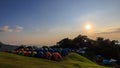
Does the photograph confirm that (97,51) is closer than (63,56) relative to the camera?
No

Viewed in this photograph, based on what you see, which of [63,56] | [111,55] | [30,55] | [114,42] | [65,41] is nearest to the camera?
[30,55]

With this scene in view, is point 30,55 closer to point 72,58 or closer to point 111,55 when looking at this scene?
point 72,58

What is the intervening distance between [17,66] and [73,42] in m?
79.3

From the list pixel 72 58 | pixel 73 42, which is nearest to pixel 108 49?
pixel 73 42

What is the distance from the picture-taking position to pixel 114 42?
10025 centimetres

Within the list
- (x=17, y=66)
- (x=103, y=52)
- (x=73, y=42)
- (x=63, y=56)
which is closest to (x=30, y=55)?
(x=63, y=56)

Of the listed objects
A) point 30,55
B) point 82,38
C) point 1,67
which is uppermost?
point 82,38

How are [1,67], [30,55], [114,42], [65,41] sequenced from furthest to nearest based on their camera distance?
[65,41] < [114,42] < [30,55] < [1,67]

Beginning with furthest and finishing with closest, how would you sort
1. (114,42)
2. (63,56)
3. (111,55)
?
(114,42)
(111,55)
(63,56)

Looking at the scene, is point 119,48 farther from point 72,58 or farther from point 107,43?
point 72,58

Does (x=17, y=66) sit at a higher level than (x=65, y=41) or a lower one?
lower

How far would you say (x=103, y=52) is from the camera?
9262cm

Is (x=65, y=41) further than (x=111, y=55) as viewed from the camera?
Yes

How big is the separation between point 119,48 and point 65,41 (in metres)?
29.7
